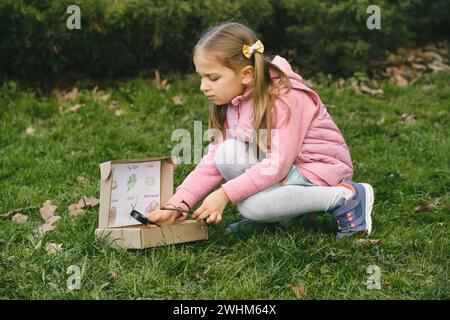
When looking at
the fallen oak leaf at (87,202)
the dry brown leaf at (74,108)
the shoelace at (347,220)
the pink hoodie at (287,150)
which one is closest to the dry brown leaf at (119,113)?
the dry brown leaf at (74,108)

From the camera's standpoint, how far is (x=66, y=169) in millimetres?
4129

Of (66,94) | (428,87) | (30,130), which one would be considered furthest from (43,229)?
(428,87)

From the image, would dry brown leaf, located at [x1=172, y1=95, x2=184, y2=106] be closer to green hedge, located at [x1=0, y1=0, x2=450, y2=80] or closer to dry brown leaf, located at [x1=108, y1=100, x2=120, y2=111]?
dry brown leaf, located at [x1=108, y1=100, x2=120, y2=111]

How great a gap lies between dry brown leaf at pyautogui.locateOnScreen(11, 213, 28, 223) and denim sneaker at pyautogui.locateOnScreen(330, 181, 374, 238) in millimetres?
1489

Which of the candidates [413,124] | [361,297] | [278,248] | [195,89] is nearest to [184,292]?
[278,248]

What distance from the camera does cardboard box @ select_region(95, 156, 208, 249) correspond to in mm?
2928

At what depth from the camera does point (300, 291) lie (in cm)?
260

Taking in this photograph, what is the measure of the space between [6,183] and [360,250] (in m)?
2.04

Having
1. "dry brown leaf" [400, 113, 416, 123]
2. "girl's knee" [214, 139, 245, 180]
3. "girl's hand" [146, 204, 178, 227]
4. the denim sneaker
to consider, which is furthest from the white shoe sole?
"dry brown leaf" [400, 113, 416, 123]

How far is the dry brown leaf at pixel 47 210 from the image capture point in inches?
136

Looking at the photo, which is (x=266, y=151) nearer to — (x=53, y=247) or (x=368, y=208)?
(x=368, y=208)

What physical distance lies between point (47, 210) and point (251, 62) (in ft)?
4.27
